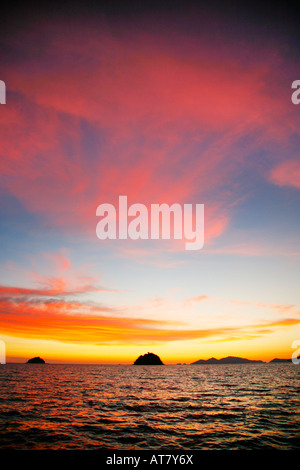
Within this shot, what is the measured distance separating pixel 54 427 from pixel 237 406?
2158cm

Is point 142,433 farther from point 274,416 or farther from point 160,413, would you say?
point 274,416

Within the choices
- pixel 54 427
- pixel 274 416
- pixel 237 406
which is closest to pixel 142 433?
pixel 54 427
